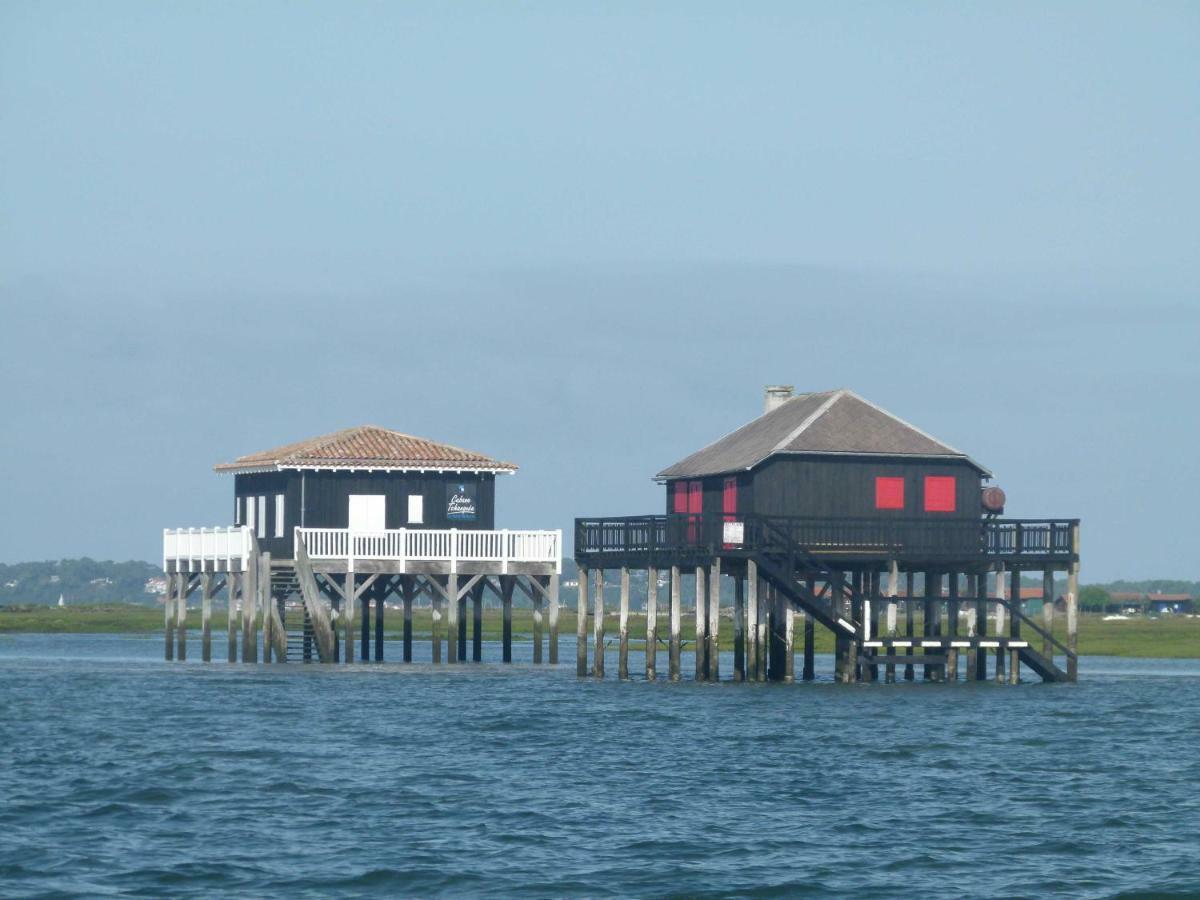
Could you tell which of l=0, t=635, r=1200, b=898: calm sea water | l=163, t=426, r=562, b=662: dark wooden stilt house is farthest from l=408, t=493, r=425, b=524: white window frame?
l=0, t=635, r=1200, b=898: calm sea water

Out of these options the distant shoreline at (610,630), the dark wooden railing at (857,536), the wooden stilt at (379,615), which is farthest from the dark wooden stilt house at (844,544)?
the distant shoreline at (610,630)

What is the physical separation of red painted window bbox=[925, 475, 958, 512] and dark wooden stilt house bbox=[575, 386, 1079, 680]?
36 millimetres

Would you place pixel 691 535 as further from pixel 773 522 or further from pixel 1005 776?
pixel 1005 776

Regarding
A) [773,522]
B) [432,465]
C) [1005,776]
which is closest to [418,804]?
[1005,776]

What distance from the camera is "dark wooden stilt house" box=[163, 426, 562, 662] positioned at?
6384cm

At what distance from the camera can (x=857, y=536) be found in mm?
56656

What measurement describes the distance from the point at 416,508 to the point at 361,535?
9.56ft

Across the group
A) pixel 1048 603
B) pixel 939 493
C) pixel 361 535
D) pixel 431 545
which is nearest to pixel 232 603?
pixel 361 535

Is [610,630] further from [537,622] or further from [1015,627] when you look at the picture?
[1015,627]

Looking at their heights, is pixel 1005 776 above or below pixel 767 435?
below

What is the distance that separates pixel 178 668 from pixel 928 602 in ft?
Answer: 79.7

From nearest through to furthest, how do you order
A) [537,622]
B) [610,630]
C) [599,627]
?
1. [599,627]
2. [537,622]
3. [610,630]

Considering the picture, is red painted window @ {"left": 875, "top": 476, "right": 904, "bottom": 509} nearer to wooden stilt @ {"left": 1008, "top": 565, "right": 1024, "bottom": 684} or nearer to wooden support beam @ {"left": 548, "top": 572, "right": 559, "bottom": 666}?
wooden stilt @ {"left": 1008, "top": 565, "right": 1024, "bottom": 684}

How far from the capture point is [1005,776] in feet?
126
